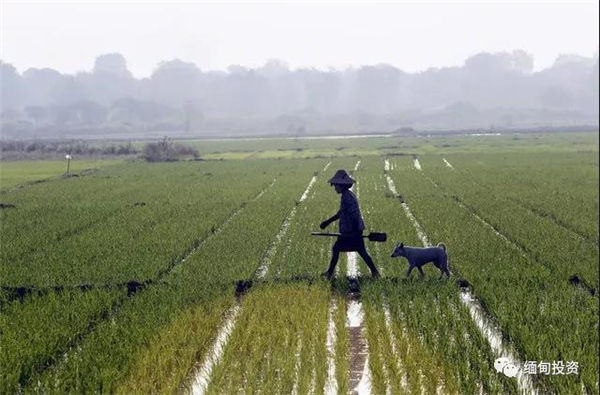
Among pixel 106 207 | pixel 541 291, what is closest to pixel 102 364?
pixel 541 291

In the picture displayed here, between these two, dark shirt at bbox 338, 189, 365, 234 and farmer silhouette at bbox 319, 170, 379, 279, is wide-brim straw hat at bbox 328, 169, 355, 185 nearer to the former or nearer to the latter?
farmer silhouette at bbox 319, 170, 379, 279

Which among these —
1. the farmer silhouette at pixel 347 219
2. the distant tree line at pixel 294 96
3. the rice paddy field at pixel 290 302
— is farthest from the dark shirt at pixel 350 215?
the distant tree line at pixel 294 96

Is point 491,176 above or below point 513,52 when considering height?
below

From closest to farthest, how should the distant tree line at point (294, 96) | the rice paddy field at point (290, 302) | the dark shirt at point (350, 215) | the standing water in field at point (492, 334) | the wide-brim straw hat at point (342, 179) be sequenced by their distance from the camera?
the standing water in field at point (492, 334) < the rice paddy field at point (290, 302) < the wide-brim straw hat at point (342, 179) < the dark shirt at point (350, 215) < the distant tree line at point (294, 96)

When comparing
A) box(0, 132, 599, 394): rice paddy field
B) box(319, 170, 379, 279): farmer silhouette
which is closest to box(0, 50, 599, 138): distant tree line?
box(0, 132, 599, 394): rice paddy field

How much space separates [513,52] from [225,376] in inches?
6348

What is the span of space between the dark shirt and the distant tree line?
304 ft

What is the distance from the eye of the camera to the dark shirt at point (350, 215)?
26.2 ft

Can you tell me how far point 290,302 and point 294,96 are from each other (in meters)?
144

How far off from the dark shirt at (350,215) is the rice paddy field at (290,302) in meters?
0.74

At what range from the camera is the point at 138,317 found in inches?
259

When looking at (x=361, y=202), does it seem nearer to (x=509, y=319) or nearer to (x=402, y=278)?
(x=402, y=278)

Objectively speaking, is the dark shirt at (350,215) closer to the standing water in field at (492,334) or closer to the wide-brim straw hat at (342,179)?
the wide-brim straw hat at (342,179)

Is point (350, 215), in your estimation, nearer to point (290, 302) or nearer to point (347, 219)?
point (347, 219)
